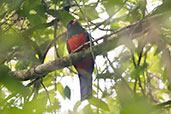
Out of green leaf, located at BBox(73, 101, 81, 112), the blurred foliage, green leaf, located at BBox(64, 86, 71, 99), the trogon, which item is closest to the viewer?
the blurred foliage

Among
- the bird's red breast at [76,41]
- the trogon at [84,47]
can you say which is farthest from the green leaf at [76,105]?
the bird's red breast at [76,41]

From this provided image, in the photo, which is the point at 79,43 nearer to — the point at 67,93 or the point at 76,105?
the point at 76,105

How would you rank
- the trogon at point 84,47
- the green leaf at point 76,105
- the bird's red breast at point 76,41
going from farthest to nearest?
the bird's red breast at point 76,41, the trogon at point 84,47, the green leaf at point 76,105

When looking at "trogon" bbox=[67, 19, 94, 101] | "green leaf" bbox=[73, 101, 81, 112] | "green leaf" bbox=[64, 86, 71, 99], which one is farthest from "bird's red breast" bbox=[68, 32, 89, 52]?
"green leaf" bbox=[64, 86, 71, 99]

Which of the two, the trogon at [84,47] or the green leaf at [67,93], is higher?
the trogon at [84,47]

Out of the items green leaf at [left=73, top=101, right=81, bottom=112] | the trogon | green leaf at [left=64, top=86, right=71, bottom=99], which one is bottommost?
green leaf at [left=73, top=101, right=81, bottom=112]

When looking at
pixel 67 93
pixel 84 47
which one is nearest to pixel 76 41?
pixel 84 47

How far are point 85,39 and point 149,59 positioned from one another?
0.70 m

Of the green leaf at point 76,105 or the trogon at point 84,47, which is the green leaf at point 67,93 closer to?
the green leaf at point 76,105

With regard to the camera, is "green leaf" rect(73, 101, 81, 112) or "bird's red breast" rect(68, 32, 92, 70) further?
"bird's red breast" rect(68, 32, 92, 70)

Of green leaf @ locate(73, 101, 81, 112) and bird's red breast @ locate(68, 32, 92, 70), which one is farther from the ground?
bird's red breast @ locate(68, 32, 92, 70)

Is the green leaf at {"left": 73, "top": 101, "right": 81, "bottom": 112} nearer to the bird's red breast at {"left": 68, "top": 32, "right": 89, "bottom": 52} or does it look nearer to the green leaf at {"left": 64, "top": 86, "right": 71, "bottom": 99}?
the green leaf at {"left": 64, "top": 86, "right": 71, "bottom": 99}

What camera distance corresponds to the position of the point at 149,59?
2.54 meters

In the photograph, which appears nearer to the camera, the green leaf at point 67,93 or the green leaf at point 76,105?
the green leaf at point 67,93
